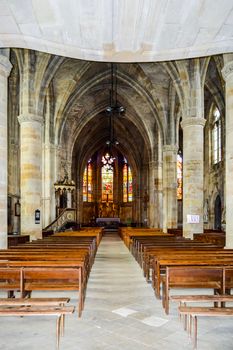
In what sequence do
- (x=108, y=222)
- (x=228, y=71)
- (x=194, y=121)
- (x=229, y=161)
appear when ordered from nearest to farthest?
(x=229, y=161) → (x=228, y=71) → (x=194, y=121) → (x=108, y=222)

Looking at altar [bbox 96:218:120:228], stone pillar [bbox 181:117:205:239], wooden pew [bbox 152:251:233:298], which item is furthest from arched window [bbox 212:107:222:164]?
wooden pew [bbox 152:251:233:298]

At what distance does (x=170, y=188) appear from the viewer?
24.7m

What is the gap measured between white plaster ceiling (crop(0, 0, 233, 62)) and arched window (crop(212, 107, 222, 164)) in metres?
22.4

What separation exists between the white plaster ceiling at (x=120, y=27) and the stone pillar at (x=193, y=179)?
10686 millimetres

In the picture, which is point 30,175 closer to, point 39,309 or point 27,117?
point 27,117

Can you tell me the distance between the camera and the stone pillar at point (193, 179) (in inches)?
636

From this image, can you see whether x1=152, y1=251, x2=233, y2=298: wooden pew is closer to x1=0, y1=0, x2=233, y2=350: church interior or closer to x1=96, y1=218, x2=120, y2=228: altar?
x1=0, y1=0, x2=233, y2=350: church interior

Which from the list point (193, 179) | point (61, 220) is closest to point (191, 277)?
point (193, 179)

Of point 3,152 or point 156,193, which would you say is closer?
point 3,152

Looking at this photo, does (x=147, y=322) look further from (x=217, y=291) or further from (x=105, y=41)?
(x=105, y=41)

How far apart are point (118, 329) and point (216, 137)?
24990 mm

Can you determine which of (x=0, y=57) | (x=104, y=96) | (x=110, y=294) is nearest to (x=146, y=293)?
(x=110, y=294)

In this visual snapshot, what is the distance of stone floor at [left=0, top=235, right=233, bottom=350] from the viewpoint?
4.74 meters

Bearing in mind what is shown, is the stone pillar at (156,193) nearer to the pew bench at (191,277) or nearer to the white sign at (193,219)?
the white sign at (193,219)
